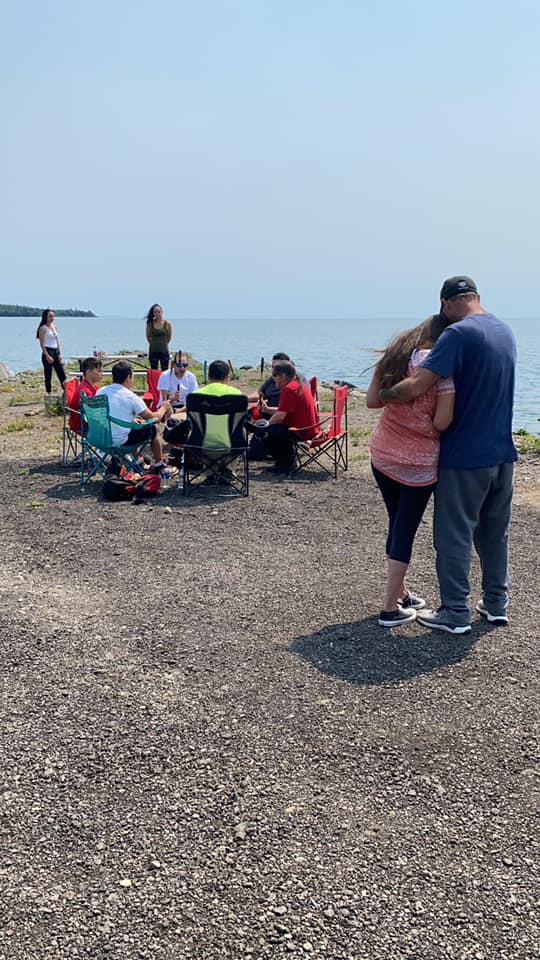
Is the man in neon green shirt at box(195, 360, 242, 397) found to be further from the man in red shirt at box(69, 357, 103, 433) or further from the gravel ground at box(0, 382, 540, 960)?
the gravel ground at box(0, 382, 540, 960)

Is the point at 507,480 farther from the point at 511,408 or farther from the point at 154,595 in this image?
the point at 154,595

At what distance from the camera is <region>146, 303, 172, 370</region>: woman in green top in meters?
14.1

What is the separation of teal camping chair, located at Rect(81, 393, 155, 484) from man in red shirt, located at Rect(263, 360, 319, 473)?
1.48 meters

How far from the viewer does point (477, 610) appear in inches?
197

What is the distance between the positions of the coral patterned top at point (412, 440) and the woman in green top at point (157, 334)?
10.0 m

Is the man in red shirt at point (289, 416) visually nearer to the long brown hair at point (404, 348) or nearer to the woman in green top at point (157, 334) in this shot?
the long brown hair at point (404, 348)

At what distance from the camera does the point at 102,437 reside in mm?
8227

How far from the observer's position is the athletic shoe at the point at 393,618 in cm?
471

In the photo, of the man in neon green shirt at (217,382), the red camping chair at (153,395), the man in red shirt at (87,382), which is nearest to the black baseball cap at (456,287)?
the man in neon green shirt at (217,382)

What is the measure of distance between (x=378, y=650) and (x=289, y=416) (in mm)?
4948

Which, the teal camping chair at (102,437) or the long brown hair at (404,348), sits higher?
the long brown hair at (404,348)

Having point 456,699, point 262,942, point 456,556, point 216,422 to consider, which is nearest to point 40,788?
point 262,942

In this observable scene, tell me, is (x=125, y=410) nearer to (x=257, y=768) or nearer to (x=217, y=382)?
(x=217, y=382)

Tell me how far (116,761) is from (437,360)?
249 centimetres
